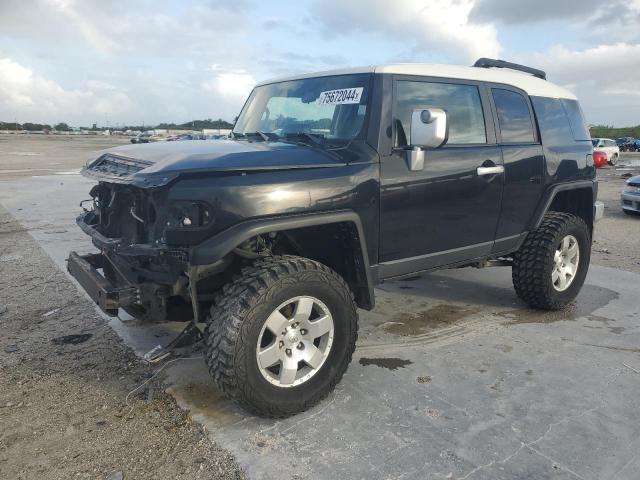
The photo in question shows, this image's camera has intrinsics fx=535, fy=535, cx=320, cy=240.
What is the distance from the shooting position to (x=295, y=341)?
10.4 feet

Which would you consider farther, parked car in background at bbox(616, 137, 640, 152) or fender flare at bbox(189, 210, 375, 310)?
parked car in background at bbox(616, 137, 640, 152)

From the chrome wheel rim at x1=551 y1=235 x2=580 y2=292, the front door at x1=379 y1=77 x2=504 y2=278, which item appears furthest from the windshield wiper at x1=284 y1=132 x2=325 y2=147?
the chrome wheel rim at x1=551 y1=235 x2=580 y2=292

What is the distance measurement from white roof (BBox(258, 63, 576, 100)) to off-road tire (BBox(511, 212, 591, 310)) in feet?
3.91

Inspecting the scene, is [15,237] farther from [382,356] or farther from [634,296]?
[634,296]

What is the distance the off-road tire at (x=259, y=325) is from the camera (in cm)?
291

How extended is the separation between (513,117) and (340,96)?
67.7 inches

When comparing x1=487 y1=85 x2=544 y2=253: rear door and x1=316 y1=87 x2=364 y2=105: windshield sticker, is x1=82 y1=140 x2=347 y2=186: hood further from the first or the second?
x1=487 y1=85 x2=544 y2=253: rear door

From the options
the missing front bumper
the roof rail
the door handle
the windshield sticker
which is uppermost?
the roof rail

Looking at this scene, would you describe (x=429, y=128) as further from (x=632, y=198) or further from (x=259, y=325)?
(x=632, y=198)

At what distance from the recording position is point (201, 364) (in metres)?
3.83

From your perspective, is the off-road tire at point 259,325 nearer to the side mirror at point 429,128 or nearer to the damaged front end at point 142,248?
the damaged front end at point 142,248

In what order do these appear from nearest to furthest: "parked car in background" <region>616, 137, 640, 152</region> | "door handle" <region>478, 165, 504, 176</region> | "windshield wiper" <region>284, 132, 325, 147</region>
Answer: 1. "windshield wiper" <region>284, 132, 325, 147</region>
2. "door handle" <region>478, 165, 504, 176</region>
3. "parked car in background" <region>616, 137, 640, 152</region>

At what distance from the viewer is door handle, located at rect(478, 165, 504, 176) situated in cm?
414

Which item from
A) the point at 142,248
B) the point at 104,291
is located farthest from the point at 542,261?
the point at 104,291
